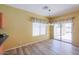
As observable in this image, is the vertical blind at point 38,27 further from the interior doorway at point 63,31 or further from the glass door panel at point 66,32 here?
the glass door panel at point 66,32

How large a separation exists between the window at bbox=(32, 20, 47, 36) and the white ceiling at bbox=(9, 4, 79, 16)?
23cm

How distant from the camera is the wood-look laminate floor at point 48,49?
2.20m

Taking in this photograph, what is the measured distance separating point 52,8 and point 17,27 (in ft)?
2.91

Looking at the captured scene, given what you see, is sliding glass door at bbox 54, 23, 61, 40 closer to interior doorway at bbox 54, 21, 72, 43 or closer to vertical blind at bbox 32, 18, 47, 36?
interior doorway at bbox 54, 21, 72, 43

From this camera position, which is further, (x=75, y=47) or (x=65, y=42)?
(x=65, y=42)

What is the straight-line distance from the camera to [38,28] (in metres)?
2.48

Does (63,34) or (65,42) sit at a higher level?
(63,34)

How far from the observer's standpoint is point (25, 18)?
232cm

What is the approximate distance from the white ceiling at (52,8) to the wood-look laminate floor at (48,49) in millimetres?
672

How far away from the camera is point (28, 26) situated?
2359 millimetres
